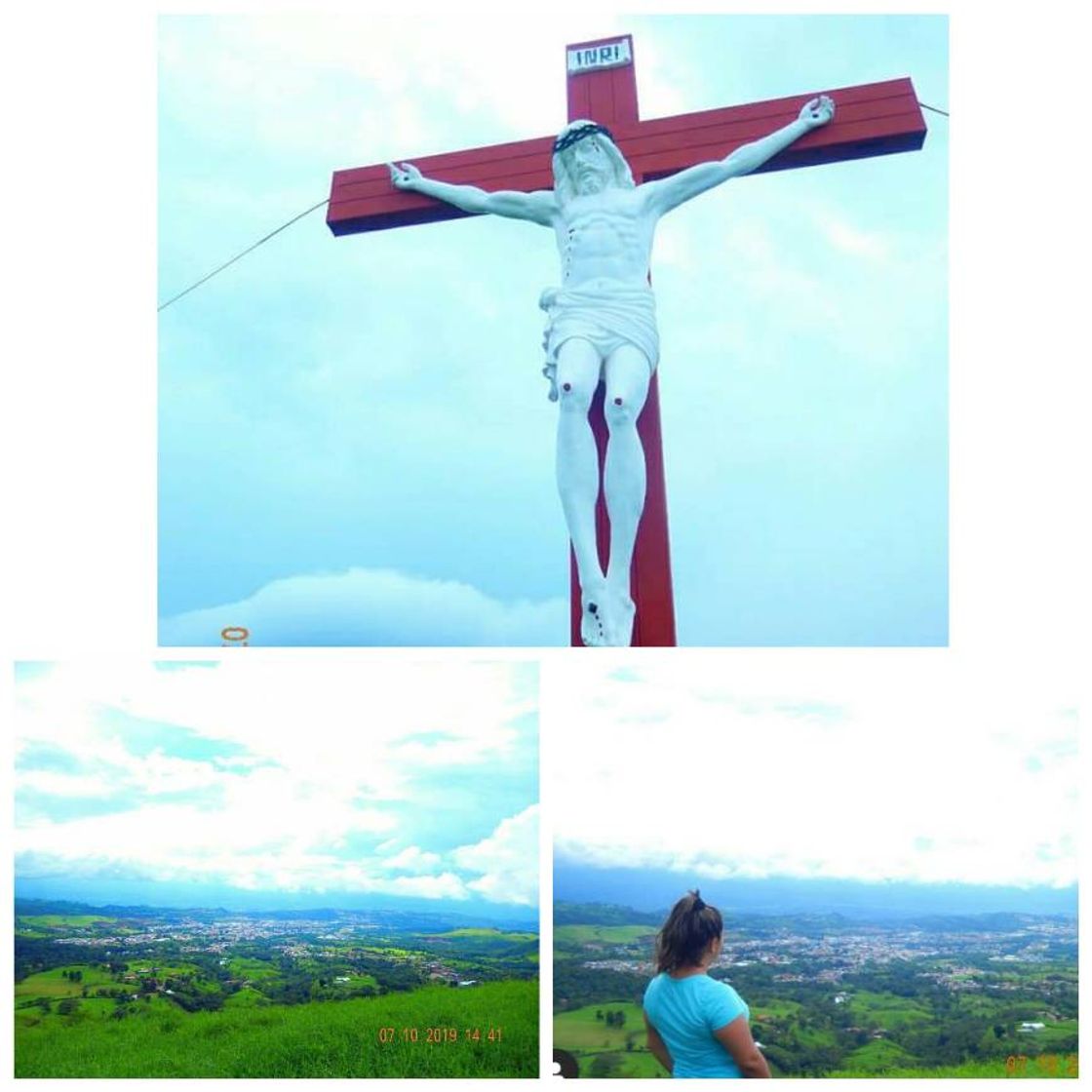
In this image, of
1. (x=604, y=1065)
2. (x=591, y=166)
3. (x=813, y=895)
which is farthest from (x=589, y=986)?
(x=591, y=166)

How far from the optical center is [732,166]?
23.2 ft

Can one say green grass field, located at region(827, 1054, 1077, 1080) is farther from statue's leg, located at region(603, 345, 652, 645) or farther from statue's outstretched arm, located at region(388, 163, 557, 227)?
statue's outstretched arm, located at region(388, 163, 557, 227)

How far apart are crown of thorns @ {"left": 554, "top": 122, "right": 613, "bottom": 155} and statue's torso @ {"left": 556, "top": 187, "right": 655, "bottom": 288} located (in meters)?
0.24

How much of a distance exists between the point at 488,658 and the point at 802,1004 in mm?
1657

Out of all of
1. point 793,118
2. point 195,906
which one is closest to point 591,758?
point 195,906

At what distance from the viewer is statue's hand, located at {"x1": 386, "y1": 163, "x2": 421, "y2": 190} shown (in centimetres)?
757

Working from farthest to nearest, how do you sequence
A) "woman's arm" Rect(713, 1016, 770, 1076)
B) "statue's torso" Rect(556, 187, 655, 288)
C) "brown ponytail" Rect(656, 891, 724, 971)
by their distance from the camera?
"statue's torso" Rect(556, 187, 655, 288), "brown ponytail" Rect(656, 891, 724, 971), "woman's arm" Rect(713, 1016, 770, 1076)

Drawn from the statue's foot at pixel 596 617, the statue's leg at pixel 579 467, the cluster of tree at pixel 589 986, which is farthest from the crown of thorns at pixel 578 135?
the cluster of tree at pixel 589 986

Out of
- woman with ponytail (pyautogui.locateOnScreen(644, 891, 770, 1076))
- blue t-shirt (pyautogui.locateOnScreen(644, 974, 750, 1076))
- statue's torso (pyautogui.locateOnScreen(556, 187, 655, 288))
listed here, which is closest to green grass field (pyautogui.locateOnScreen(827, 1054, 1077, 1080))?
woman with ponytail (pyautogui.locateOnScreen(644, 891, 770, 1076))

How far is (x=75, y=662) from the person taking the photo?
5898 mm

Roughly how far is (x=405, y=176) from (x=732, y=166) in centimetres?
162

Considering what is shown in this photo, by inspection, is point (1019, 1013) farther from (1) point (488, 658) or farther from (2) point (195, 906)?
(2) point (195, 906)

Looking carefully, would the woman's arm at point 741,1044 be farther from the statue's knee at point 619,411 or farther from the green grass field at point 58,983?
the statue's knee at point 619,411

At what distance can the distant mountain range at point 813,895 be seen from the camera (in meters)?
5.52
